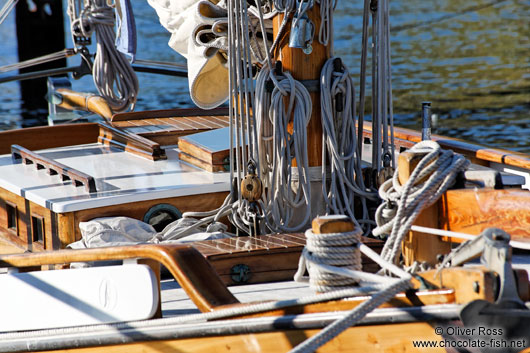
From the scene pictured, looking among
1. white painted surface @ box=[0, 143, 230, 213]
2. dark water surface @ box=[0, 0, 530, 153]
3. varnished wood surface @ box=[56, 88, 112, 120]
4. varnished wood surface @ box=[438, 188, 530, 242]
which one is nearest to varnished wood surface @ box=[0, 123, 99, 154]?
white painted surface @ box=[0, 143, 230, 213]

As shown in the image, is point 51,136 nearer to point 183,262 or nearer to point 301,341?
point 183,262

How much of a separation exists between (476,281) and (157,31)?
20531 millimetres

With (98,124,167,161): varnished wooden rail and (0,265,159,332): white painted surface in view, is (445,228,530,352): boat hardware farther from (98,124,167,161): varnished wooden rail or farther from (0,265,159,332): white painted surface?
(98,124,167,161): varnished wooden rail

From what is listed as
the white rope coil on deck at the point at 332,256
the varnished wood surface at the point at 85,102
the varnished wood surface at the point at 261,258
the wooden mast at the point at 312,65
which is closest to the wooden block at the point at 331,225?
the white rope coil on deck at the point at 332,256

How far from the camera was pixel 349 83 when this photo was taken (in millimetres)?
3396

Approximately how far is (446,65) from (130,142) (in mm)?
12345

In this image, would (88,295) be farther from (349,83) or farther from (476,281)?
(349,83)

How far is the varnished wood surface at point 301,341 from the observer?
2160 mm

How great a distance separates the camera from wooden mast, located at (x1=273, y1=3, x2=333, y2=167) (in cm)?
340

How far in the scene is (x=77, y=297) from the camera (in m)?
2.46

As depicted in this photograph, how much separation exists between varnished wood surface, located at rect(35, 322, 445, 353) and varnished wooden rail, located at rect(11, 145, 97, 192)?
1313 millimetres

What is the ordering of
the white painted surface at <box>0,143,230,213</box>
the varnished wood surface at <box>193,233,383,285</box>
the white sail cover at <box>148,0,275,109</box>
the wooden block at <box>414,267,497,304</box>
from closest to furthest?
the wooden block at <box>414,267,497,304</box>
the varnished wood surface at <box>193,233,383,285</box>
the white painted surface at <box>0,143,230,213</box>
the white sail cover at <box>148,0,275,109</box>

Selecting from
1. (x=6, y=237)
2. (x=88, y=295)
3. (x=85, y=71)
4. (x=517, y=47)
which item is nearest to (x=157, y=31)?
(x=517, y=47)

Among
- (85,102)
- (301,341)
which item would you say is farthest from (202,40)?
(85,102)
